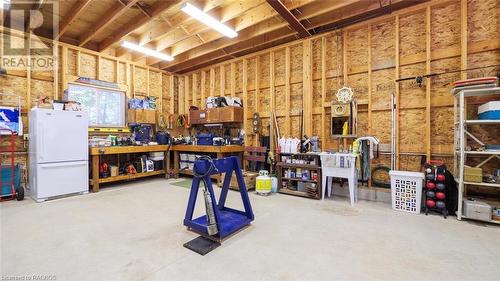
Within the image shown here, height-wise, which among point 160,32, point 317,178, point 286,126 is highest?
point 160,32

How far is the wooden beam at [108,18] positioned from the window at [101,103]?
1.14 meters

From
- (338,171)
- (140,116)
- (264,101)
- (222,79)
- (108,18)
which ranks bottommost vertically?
(338,171)

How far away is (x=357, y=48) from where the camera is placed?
15.2 feet

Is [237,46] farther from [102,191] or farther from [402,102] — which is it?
[102,191]

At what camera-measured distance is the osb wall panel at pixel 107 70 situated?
20.0ft

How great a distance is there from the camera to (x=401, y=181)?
367 centimetres

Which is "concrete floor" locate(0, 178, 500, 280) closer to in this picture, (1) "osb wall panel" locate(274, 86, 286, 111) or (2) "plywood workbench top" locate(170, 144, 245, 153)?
(2) "plywood workbench top" locate(170, 144, 245, 153)

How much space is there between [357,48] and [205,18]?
122 inches

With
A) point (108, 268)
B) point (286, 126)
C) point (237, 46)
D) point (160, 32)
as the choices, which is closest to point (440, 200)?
point (286, 126)

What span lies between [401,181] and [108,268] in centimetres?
414

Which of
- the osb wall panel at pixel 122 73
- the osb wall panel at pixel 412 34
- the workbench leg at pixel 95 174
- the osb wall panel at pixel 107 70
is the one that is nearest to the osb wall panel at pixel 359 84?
the osb wall panel at pixel 412 34

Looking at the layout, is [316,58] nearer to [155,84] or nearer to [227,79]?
[227,79]

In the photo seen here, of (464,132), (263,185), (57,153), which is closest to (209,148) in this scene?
(263,185)

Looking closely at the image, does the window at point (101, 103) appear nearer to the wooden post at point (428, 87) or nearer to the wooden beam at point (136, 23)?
the wooden beam at point (136, 23)
